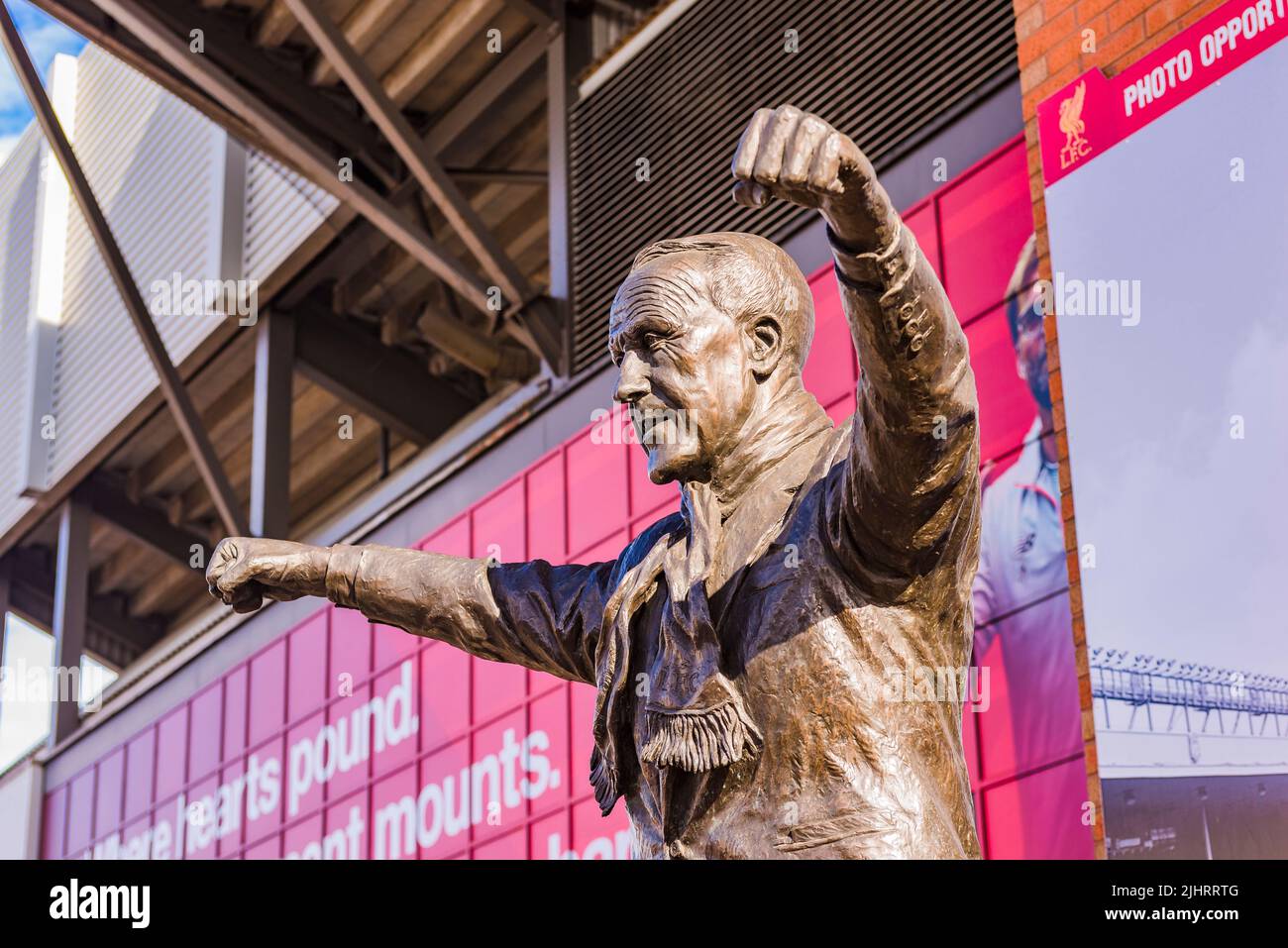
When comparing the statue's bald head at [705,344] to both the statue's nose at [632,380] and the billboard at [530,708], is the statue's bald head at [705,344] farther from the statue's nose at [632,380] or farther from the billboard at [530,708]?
the billboard at [530,708]

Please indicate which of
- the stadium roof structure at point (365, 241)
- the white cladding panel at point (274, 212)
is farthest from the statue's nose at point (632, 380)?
the white cladding panel at point (274, 212)

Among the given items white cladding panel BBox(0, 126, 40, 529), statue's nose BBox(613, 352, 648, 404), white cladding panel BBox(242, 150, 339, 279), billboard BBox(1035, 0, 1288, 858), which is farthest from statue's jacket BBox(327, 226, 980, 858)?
white cladding panel BBox(0, 126, 40, 529)

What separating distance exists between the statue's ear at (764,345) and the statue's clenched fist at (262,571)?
2.64 feet

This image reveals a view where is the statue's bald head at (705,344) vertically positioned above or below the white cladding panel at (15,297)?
below

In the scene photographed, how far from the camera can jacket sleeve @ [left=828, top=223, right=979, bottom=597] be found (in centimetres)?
241

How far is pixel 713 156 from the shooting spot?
10.4 meters

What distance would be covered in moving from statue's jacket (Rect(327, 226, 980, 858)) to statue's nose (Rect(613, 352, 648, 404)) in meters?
0.24

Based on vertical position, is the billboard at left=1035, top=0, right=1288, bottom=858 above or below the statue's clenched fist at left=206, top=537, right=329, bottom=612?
above

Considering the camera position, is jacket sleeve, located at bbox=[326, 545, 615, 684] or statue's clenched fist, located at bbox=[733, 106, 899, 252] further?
jacket sleeve, located at bbox=[326, 545, 615, 684]

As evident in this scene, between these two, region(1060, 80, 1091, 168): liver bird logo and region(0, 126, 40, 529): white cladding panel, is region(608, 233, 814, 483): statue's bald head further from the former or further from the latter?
region(0, 126, 40, 529): white cladding panel

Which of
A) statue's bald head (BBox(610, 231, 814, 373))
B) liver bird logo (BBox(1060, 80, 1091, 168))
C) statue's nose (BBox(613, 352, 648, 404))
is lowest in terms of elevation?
statue's nose (BBox(613, 352, 648, 404))

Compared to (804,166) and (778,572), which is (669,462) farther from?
(804,166)

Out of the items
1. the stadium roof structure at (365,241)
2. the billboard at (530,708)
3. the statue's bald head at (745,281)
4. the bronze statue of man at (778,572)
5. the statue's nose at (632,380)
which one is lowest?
the bronze statue of man at (778,572)

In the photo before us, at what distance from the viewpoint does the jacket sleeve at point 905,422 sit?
2.41 metres
